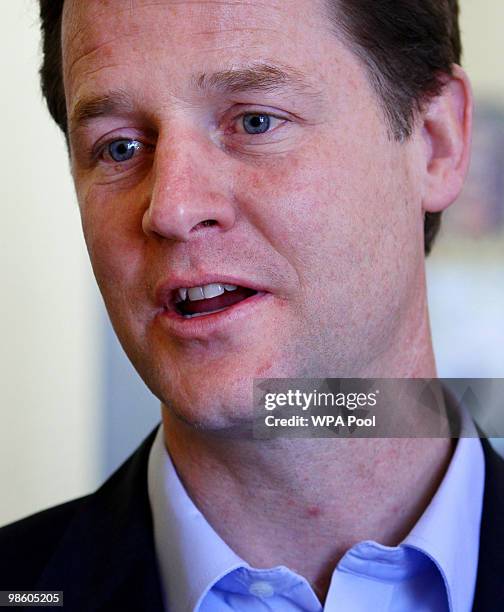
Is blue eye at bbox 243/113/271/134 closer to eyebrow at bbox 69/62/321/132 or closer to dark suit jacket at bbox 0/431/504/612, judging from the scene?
eyebrow at bbox 69/62/321/132

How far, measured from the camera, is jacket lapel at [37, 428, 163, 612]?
1042mm

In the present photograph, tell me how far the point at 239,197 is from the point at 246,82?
113mm

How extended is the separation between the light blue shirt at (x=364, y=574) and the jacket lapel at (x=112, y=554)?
3 cm

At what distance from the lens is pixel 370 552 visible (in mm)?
998

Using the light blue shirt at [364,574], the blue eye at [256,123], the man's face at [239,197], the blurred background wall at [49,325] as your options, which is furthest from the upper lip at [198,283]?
the blurred background wall at [49,325]

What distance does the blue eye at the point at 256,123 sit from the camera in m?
0.98

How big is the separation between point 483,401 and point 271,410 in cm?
40

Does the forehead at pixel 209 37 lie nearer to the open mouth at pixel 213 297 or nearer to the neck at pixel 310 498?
the open mouth at pixel 213 297

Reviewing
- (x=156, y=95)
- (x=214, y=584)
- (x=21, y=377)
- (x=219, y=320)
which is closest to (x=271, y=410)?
(x=219, y=320)

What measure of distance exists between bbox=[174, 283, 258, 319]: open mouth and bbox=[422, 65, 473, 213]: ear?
0.27 metres

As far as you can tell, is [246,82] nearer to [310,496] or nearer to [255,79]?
[255,79]

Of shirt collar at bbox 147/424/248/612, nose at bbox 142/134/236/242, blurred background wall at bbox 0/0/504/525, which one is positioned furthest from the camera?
blurred background wall at bbox 0/0/504/525

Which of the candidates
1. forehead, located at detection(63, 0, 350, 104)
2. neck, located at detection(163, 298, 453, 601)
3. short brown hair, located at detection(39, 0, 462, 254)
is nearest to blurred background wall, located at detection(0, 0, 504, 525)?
short brown hair, located at detection(39, 0, 462, 254)

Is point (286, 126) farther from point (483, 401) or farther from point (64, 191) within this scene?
point (64, 191)
